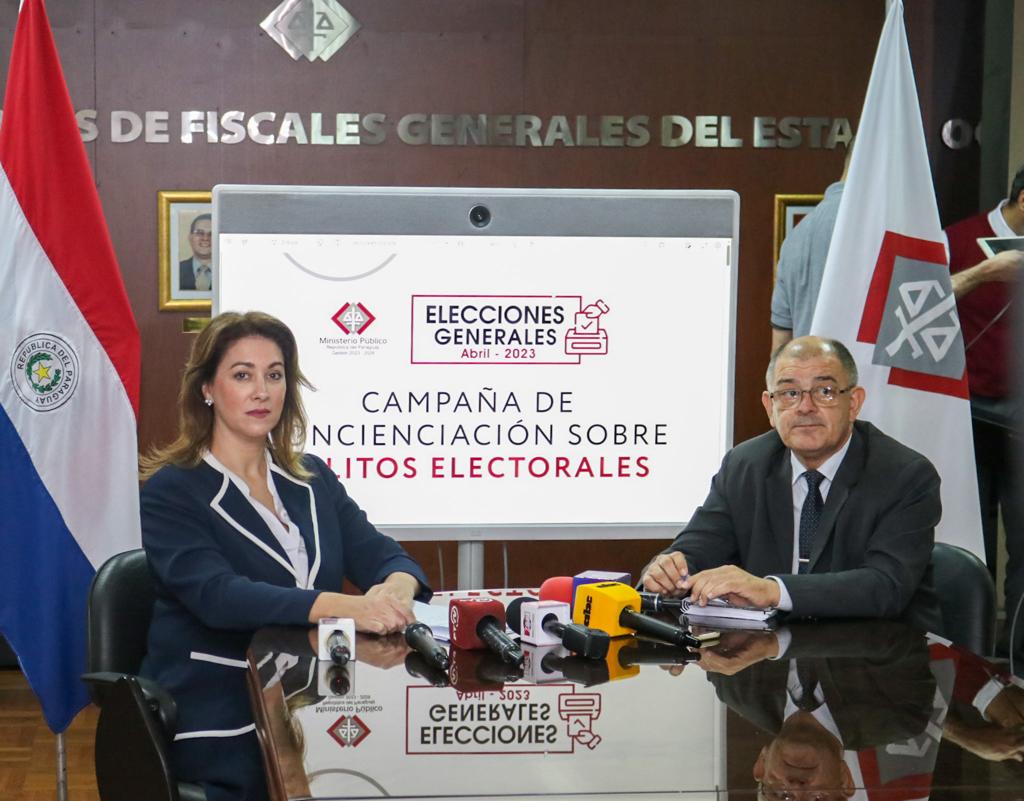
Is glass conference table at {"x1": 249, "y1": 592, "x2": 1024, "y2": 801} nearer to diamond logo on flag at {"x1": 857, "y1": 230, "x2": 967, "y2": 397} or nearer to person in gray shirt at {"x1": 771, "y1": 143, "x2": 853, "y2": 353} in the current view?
diamond logo on flag at {"x1": 857, "y1": 230, "x2": 967, "y2": 397}

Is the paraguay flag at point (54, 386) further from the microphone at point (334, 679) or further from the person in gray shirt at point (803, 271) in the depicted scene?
the person in gray shirt at point (803, 271)

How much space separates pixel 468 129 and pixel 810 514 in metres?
2.95

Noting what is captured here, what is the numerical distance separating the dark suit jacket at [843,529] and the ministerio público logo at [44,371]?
193 centimetres

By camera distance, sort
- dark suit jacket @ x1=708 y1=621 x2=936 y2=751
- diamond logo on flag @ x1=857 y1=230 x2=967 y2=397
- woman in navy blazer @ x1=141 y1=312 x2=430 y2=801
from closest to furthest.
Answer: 1. dark suit jacket @ x1=708 y1=621 x2=936 y2=751
2. woman in navy blazer @ x1=141 y1=312 x2=430 y2=801
3. diamond logo on flag @ x1=857 y1=230 x2=967 y2=397

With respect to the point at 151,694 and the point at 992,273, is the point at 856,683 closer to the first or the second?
the point at 151,694

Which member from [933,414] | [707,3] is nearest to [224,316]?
[933,414]

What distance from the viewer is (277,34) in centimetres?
529

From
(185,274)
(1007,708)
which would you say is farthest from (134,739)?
(185,274)

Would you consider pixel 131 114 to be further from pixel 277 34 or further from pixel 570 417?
pixel 570 417

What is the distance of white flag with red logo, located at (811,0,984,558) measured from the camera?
408cm

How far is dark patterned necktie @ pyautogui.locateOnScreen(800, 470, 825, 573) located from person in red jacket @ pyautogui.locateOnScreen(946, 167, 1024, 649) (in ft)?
6.00

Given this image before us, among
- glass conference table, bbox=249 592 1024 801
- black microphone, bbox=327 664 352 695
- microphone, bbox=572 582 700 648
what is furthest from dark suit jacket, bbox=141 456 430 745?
microphone, bbox=572 582 700 648

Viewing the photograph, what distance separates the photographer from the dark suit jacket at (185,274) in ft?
17.4

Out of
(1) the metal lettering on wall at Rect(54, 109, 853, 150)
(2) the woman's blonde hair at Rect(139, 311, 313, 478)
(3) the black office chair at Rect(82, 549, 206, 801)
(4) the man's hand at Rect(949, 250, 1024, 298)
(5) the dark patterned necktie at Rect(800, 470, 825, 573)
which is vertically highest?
(1) the metal lettering on wall at Rect(54, 109, 853, 150)
